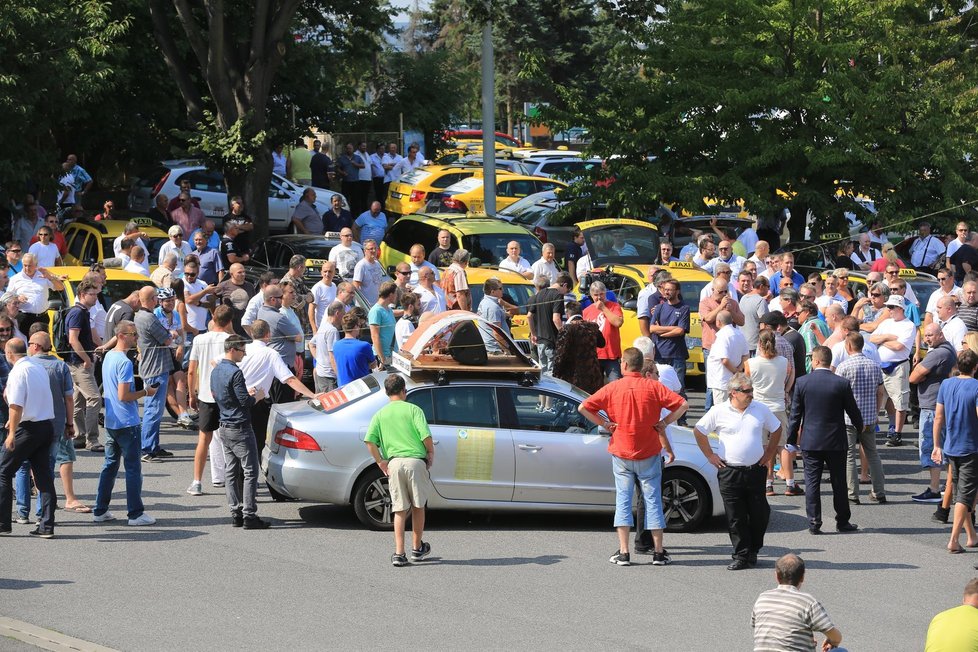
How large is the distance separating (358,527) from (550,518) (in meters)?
1.77

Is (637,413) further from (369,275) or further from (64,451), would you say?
(369,275)

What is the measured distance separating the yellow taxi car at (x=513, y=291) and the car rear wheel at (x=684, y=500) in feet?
21.9

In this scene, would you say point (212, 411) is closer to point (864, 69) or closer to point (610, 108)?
point (610, 108)

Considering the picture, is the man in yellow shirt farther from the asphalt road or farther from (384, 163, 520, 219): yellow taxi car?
(384, 163, 520, 219): yellow taxi car

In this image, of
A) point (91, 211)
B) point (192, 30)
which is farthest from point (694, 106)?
point (91, 211)

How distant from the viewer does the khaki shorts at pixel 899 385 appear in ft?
50.7

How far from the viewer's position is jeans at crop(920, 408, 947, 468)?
1343 centimetres

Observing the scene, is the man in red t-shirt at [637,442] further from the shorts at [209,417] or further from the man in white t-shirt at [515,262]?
the man in white t-shirt at [515,262]

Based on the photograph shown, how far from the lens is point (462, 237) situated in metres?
22.1

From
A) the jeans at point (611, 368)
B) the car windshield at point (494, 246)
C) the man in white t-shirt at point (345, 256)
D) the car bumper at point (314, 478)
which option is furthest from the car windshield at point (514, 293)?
the car bumper at point (314, 478)

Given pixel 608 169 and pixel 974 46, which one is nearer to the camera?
pixel 608 169

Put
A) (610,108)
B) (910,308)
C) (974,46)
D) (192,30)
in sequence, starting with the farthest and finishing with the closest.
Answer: (974,46)
(610,108)
(192,30)
(910,308)

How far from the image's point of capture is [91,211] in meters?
28.4

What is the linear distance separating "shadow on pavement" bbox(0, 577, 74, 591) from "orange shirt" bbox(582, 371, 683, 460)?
4327 millimetres
